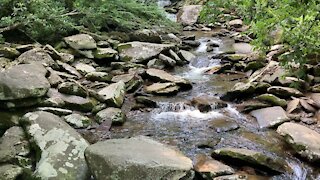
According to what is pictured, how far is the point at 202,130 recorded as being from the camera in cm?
503

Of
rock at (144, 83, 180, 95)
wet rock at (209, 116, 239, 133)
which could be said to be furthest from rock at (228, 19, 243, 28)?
wet rock at (209, 116, 239, 133)

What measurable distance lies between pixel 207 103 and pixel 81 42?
3.78 meters

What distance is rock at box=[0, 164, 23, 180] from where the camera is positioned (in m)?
3.54

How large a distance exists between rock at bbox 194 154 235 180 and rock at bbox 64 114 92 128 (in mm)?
1847

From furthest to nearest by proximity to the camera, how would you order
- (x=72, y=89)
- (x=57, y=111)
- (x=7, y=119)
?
(x=72, y=89)
(x=57, y=111)
(x=7, y=119)

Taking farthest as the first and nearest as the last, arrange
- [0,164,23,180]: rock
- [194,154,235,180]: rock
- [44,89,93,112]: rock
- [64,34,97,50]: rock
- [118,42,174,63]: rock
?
[118,42,174,63]: rock < [64,34,97,50]: rock < [44,89,93,112]: rock < [194,154,235,180]: rock < [0,164,23,180]: rock

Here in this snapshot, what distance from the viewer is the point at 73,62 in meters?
7.71

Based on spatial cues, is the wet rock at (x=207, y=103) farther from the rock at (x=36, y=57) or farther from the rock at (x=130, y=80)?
the rock at (x=36, y=57)

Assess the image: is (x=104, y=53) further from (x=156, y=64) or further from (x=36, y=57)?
(x=36, y=57)

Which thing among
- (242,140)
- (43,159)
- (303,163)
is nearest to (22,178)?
(43,159)

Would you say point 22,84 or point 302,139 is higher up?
point 22,84

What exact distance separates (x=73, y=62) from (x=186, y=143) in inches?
160

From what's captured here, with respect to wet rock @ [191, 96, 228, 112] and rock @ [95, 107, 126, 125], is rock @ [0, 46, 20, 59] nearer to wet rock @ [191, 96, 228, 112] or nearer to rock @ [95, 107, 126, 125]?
rock @ [95, 107, 126, 125]

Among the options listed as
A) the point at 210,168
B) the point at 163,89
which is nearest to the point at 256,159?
the point at 210,168
